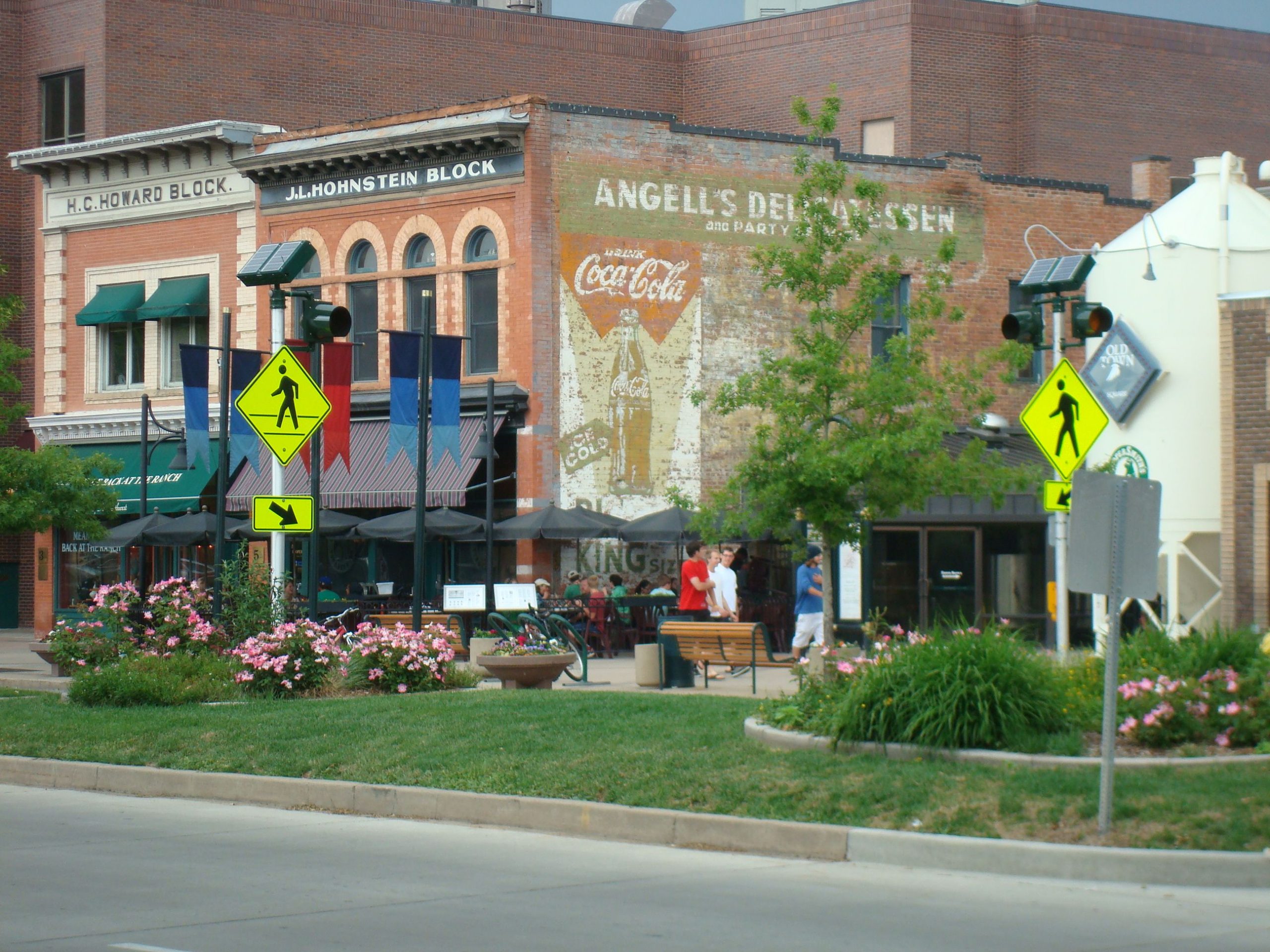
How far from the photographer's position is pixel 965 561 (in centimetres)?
3278

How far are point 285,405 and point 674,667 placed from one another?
6.37m

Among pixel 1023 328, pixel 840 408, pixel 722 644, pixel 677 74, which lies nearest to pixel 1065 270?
pixel 1023 328

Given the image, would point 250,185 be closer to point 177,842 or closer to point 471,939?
point 177,842

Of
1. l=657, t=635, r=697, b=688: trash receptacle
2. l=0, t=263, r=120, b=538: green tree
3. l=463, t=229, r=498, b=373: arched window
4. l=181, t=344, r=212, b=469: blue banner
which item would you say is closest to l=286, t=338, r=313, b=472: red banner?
l=657, t=635, r=697, b=688: trash receptacle

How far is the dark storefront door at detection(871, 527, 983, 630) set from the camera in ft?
107

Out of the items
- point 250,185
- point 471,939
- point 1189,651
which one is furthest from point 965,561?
point 471,939

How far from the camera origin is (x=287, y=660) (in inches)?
720

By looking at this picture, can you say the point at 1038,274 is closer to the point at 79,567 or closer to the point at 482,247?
the point at 482,247

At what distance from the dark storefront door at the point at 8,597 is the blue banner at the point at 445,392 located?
21176 mm

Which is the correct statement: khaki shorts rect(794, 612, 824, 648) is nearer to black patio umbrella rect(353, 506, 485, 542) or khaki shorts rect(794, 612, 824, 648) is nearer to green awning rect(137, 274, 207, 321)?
black patio umbrella rect(353, 506, 485, 542)

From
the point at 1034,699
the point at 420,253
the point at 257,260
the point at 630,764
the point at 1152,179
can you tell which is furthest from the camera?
the point at 1152,179

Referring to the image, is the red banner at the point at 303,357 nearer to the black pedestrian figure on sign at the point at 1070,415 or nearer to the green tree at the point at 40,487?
the green tree at the point at 40,487

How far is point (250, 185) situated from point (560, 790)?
87.0 ft

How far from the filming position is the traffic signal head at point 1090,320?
658 inches
